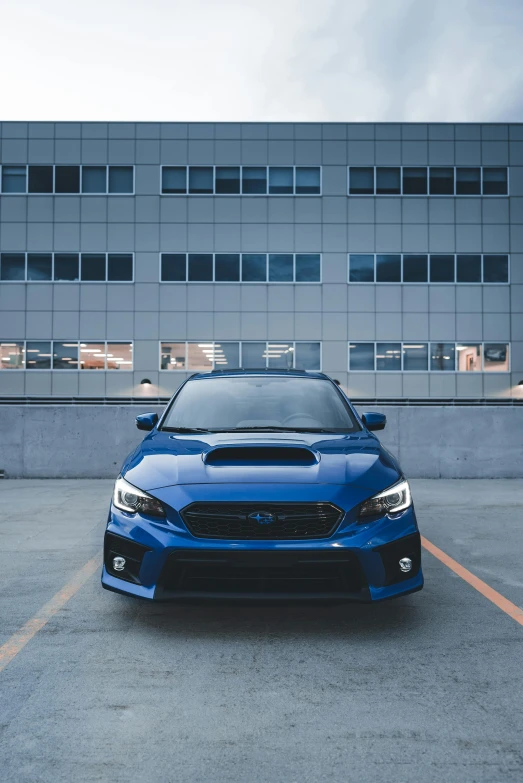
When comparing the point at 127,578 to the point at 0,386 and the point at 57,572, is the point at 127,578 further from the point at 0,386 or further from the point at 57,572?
the point at 0,386

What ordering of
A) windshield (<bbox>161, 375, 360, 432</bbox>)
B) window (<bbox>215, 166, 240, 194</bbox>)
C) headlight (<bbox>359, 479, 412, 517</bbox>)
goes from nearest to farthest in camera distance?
headlight (<bbox>359, 479, 412, 517</bbox>), windshield (<bbox>161, 375, 360, 432</bbox>), window (<bbox>215, 166, 240, 194</bbox>)

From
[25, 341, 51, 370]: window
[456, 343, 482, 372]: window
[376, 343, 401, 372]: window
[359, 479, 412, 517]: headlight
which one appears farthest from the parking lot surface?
[25, 341, 51, 370]: window

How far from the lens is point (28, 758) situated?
103 inches

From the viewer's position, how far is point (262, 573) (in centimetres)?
372

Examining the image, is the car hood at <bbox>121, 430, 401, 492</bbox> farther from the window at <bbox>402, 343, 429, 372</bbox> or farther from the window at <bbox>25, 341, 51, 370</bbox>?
the window at <bbox>25, 341, 51, 370</bbox>

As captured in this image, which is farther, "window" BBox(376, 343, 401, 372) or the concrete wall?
"window" BBox(376, 343, 401, 372)

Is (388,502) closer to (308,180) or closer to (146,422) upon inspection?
(146,422)

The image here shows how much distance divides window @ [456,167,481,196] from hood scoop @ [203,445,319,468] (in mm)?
29132

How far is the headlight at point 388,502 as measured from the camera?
155 inches

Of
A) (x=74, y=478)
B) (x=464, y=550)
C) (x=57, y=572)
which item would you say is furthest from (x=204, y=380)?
(x=74, y=478)

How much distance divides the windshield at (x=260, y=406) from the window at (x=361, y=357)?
78.6 feet

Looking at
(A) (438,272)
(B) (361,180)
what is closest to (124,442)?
(A) (438,272)

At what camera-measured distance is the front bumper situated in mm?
3703

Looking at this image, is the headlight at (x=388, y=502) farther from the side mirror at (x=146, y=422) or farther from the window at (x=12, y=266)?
the window at (x=12, y=266)
